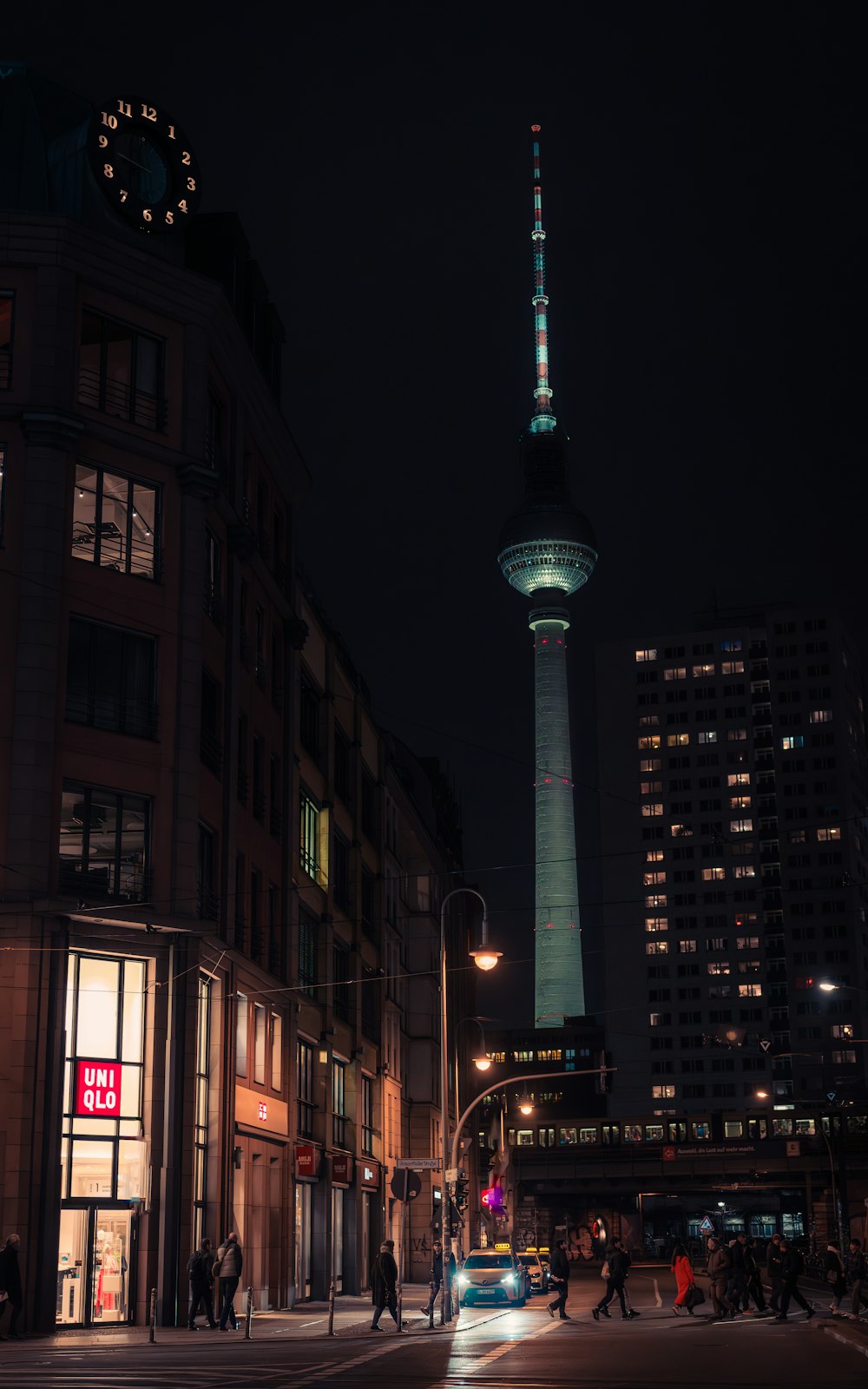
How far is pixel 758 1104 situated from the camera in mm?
184500

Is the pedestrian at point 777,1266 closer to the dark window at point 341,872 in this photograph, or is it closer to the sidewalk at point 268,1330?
the sidewalk at point 268,1330

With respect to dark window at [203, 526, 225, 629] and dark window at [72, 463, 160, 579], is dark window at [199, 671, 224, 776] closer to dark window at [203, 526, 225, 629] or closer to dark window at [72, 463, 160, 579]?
dark window at [203, 526, 225, 629]

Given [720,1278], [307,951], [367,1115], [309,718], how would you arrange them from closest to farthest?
[720,1278] < [307,951] < [309,718] < [367,1115]

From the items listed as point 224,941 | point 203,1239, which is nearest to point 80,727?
point 224,941

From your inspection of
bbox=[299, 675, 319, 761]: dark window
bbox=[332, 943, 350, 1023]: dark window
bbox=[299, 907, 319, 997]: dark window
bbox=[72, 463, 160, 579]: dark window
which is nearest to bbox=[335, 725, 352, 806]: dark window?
bbox=[299, 675, 319, 761]: dark window

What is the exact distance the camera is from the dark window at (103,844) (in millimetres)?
36594

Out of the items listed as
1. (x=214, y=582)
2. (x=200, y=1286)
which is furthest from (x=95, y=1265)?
(x=214, y=582)

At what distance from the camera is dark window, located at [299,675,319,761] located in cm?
5506

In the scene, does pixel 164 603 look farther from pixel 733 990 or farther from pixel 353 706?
pixel 733 990

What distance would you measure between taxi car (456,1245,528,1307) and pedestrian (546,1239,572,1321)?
219 centimetres

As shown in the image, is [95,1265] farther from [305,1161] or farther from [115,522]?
[115,522]

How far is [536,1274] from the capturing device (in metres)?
58.1

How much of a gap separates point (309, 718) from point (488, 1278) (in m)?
19.5

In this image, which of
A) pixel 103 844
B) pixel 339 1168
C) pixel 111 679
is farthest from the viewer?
pixel 339 1168
